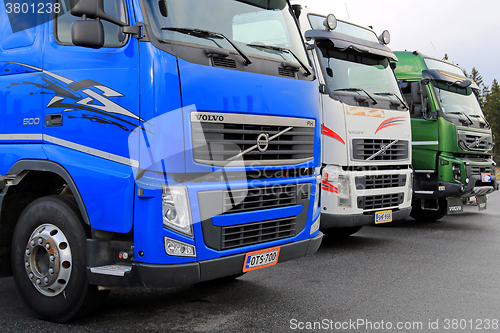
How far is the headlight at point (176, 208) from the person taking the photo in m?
3.66

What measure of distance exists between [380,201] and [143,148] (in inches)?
186

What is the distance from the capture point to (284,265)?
6383 millimetres

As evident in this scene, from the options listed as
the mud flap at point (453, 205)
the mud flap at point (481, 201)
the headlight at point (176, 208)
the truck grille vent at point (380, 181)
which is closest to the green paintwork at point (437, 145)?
the mud flap at point (453, 205)

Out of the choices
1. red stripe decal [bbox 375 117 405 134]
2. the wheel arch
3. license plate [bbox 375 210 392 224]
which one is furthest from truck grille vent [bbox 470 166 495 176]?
the wheel arch

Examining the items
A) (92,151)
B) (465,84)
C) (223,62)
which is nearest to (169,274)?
(92,151)

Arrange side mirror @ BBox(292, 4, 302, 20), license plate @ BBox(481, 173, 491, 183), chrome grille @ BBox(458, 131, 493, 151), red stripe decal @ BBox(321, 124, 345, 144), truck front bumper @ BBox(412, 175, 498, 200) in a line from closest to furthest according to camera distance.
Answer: side mirror @ BBox(292, 4, 302, 20) < red stripe decal @ BBox(321, 124, 345, 144) < truck front bumper @ BBox(412, 175, 498, 200) < chrome grille @ BBox(458, 131, 493, 151) < license plate @ BBox(481, 173, 491, 183)

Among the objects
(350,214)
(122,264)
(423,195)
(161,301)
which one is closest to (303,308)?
(161,301)

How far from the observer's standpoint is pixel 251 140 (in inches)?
164

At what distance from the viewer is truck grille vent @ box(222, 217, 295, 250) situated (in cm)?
401

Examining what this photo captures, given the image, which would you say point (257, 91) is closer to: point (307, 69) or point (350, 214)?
point (307, 69)

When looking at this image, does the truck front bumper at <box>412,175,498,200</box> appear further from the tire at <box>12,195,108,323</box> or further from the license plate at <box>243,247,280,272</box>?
the tire at <box>12,195,108,323</box>

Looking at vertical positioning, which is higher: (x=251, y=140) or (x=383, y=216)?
(x=251, y=140)

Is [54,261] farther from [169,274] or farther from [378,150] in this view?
[378,150]

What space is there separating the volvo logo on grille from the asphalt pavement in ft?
4.98
